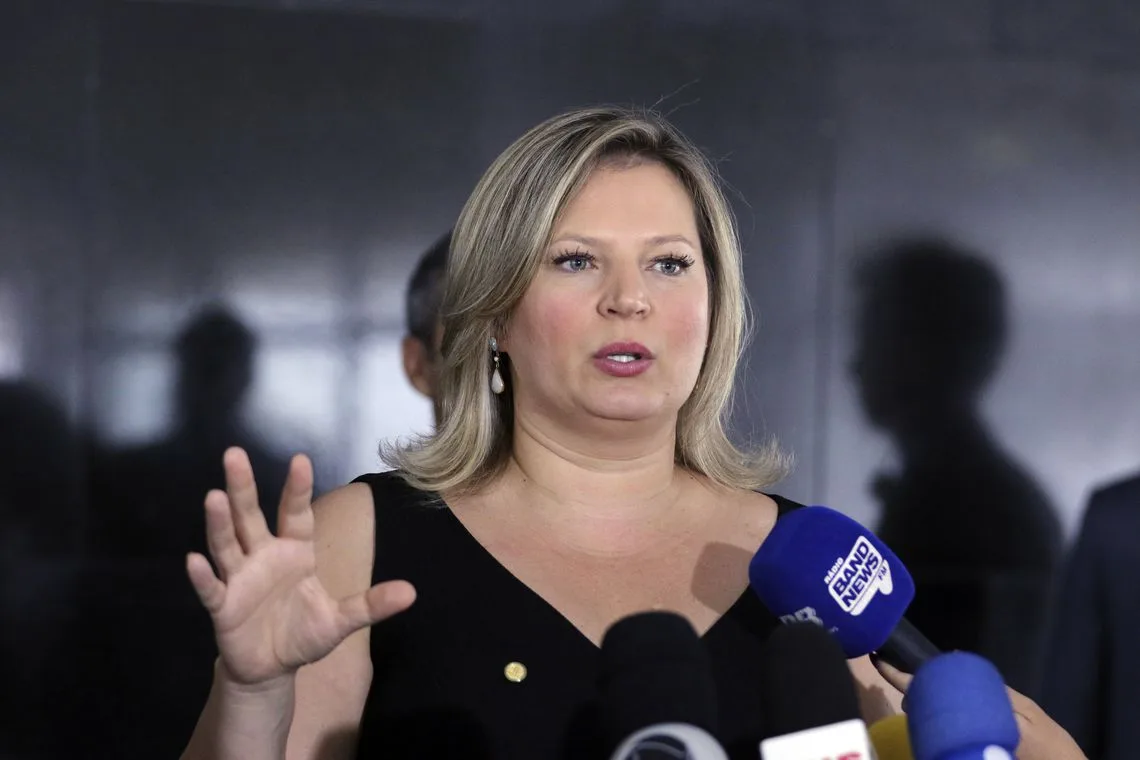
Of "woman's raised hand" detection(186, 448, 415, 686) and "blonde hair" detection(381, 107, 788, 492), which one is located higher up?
"blonde hair" detection(381, 107, 788, 492)

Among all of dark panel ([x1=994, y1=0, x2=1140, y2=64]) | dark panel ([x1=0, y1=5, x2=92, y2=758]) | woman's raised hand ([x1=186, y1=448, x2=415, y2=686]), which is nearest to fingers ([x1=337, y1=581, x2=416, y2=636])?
woman's raised hand ([x1=186, y1=448, x2=415, y2=686])

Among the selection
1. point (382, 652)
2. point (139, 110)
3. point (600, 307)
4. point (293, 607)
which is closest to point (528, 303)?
point (600, 307)

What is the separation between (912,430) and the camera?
3.23 m

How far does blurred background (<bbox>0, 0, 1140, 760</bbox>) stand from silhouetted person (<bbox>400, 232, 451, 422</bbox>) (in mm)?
39

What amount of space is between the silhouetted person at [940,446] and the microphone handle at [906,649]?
187 centimetres


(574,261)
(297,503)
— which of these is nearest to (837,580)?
(297,503)

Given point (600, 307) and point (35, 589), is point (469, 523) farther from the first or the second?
point (35, 589)

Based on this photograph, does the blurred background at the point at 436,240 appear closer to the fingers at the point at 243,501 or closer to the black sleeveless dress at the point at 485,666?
the black sleeveless dress at the point at 485,666

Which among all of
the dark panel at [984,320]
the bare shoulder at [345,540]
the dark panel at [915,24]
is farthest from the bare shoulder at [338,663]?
the dark panel at [915,24]

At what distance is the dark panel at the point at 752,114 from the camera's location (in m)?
3.11

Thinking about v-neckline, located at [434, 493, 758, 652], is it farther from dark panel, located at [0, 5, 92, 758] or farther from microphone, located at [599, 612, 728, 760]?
dark panel, located at [0, 5, 92, 758]

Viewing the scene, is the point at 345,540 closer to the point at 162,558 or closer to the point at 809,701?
the point at 809,701

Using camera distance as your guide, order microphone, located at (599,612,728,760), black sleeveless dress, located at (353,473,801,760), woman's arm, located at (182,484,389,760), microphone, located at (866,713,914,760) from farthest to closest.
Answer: black sleeveless dress, located at (353,473,801,760) → woman's arm, located at (182,484,389,760) → microphone, located at (866,713,914,760) → microphone, located at (599,612,728,760)

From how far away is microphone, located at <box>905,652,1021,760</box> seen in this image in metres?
0.88
